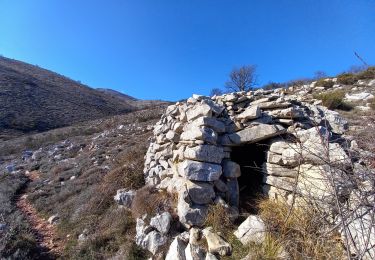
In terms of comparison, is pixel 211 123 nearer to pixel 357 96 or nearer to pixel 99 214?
pixel 99 214

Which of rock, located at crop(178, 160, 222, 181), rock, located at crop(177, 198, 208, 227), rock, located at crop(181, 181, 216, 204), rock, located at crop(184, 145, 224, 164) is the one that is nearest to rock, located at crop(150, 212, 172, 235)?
rock, located at crop(177, 198, 208, 227)

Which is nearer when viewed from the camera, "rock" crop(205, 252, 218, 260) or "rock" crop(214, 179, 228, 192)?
"rock" crop(205, 252, 218, 260)

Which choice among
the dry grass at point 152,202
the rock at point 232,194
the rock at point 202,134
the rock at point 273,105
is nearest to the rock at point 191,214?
the dry grass at point 152,202

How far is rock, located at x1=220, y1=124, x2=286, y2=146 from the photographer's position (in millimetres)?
6008

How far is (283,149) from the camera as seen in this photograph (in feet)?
19.3

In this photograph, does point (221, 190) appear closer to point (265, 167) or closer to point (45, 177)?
point (265, 167)

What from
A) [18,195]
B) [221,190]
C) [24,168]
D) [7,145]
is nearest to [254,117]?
[221,190]

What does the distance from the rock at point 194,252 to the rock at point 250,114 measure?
3.01 metres

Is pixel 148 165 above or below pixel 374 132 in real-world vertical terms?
below

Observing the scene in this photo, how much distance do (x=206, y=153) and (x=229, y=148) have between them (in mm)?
763

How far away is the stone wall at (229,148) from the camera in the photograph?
540cm

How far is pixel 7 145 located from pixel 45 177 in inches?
463

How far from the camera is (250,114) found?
20.9 ft

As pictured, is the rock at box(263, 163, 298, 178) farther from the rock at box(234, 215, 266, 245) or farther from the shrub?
the shrub
